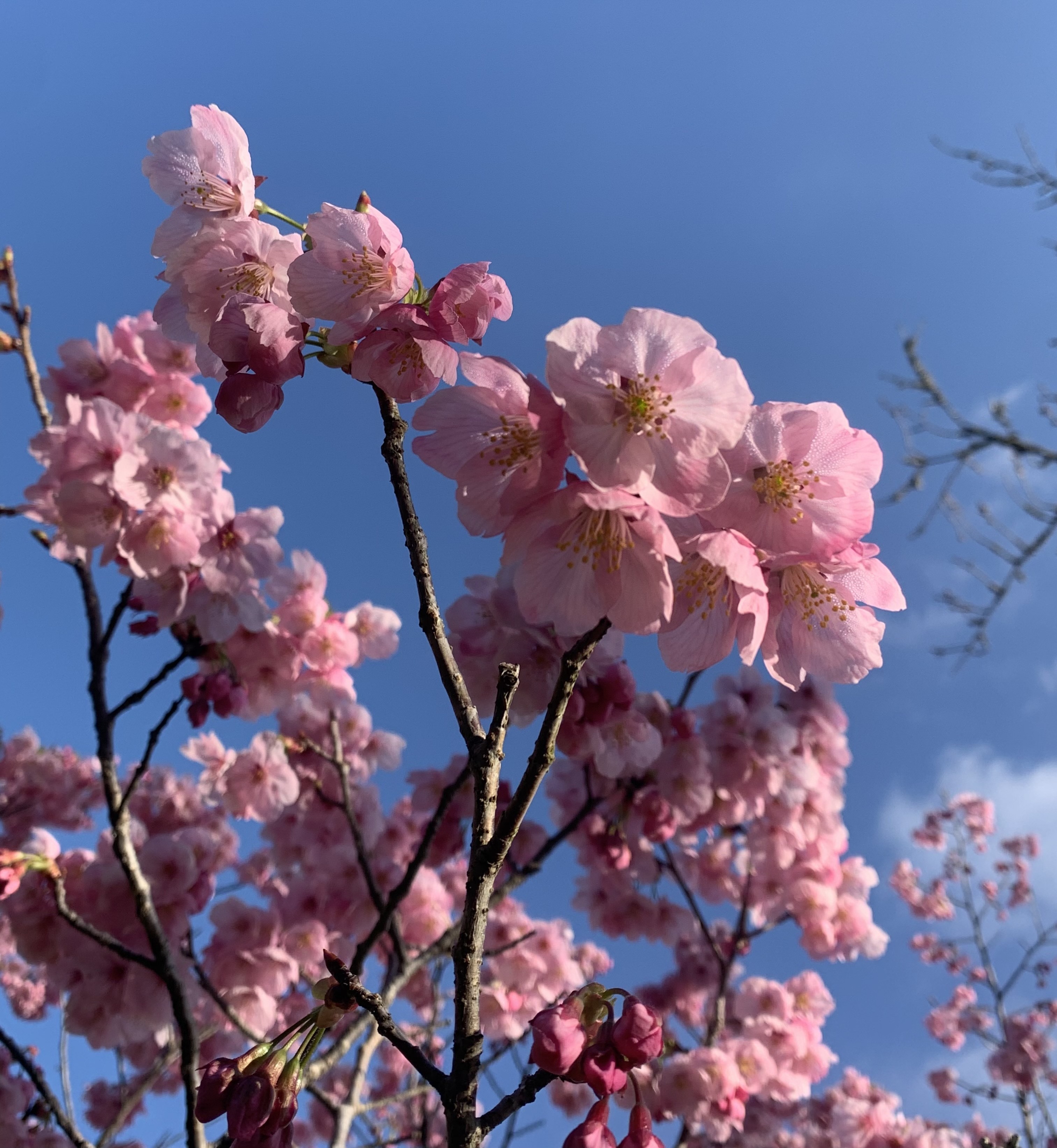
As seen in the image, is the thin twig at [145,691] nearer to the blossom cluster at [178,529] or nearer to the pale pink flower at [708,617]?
the blossom cluster at [178,529]

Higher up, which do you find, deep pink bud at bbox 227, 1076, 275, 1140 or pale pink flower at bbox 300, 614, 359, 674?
pale pink flower at bbox 300, 614, 359, 674

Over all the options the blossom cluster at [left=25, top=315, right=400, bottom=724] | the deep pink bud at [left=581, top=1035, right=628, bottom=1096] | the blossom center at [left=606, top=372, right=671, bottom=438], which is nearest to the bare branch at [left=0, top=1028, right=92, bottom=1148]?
the blossom cluster at [left=25, top=315, right=400, bottom=724]

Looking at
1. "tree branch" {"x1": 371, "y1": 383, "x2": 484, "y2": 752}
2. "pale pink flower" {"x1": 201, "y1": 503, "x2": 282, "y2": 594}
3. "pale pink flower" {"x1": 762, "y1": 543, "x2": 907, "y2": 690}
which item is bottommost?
"tree branch" {"x1": 371, "y1": 383, "x2": 484, "y2": 752}

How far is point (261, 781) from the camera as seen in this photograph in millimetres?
3898

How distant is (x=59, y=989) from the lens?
2893 mm

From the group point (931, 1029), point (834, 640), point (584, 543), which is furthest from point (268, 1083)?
point (931, 1029)

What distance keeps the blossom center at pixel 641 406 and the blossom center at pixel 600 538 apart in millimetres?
119

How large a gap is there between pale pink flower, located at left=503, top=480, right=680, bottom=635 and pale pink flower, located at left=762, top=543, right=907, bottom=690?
0.75 ft

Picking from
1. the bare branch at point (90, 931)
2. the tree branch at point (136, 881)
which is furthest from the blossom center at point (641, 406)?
the bare branch at point (90, 931)

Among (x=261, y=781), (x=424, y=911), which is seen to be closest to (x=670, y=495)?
(x=261, y=781)

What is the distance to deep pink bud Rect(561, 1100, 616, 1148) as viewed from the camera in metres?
1.01

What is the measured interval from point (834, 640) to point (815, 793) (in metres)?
3.58

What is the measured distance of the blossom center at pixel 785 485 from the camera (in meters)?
1.14

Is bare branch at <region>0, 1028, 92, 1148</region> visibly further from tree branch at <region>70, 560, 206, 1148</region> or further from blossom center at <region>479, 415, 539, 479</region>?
blossom center at <region>479, 415, 539, 479</region>
